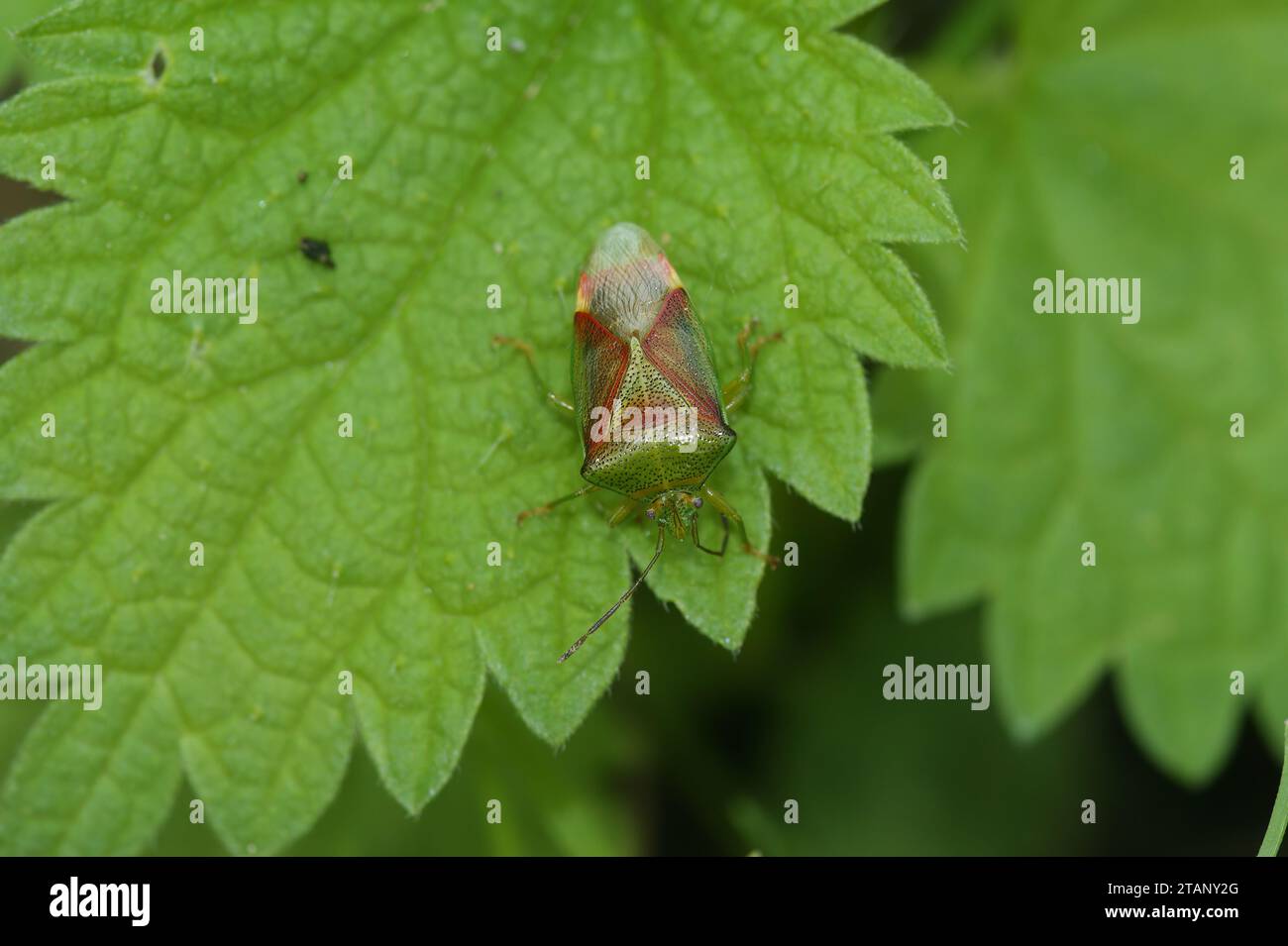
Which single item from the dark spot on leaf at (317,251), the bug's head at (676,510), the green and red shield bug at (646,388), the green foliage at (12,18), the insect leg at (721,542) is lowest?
the insect leg at (721,542)

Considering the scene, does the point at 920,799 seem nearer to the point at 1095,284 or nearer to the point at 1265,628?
the point at 1265,628

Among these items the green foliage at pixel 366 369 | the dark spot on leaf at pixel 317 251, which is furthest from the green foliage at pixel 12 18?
the dark spot on leaf at pixel 317 251

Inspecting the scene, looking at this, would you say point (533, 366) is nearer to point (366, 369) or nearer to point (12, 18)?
point (366, 369)

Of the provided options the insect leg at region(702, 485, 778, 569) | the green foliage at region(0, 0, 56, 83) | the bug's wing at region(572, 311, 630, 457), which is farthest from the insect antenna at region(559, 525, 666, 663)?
the green foliage at region(0, 0, 56, 83)

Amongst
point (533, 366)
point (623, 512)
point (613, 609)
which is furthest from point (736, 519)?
point (533, 366)

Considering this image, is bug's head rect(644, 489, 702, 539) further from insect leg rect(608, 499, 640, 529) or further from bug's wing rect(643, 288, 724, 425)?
bug's wing rect(643, 288, 724, 425)

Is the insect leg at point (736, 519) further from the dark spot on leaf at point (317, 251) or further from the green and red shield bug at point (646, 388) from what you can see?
the dark spot on leaf at point (317, 251)
